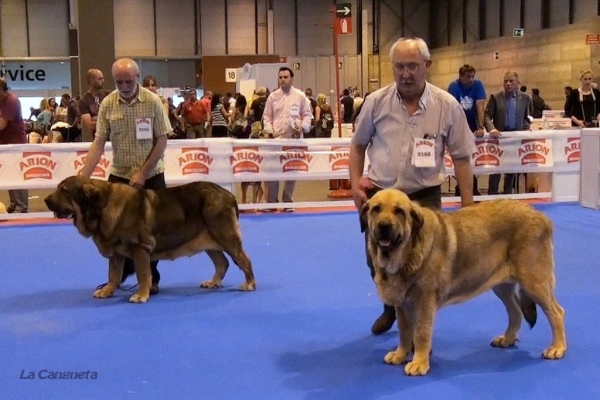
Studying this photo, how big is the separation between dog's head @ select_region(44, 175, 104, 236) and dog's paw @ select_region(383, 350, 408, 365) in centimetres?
258

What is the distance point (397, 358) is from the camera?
4238mm

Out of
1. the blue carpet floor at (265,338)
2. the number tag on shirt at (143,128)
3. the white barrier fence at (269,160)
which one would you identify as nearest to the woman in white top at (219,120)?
the white barrier fence at (269,160)

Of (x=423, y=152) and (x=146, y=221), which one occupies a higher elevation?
(x=423, y=152)

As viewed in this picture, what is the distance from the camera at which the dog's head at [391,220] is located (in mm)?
3672

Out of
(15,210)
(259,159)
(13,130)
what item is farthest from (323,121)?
(15,210)

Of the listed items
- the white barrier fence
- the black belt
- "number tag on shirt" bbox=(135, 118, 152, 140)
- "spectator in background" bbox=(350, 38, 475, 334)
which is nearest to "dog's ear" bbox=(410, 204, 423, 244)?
"spectator in background" bbox=(350, 38, 475, 334)

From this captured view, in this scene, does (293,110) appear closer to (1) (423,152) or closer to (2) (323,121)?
(1) (423,152)

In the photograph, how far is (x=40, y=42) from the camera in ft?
97.3

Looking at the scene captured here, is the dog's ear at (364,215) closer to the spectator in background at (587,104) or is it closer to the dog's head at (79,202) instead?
the dog's head at (79,202)

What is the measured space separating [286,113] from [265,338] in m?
5.83

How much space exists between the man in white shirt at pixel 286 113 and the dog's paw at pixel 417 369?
6.44 metres

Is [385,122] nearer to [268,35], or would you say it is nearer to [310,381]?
[310,381]

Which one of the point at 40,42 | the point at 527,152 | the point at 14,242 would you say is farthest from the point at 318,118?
the point at 40,42

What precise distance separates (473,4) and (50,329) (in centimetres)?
2765
